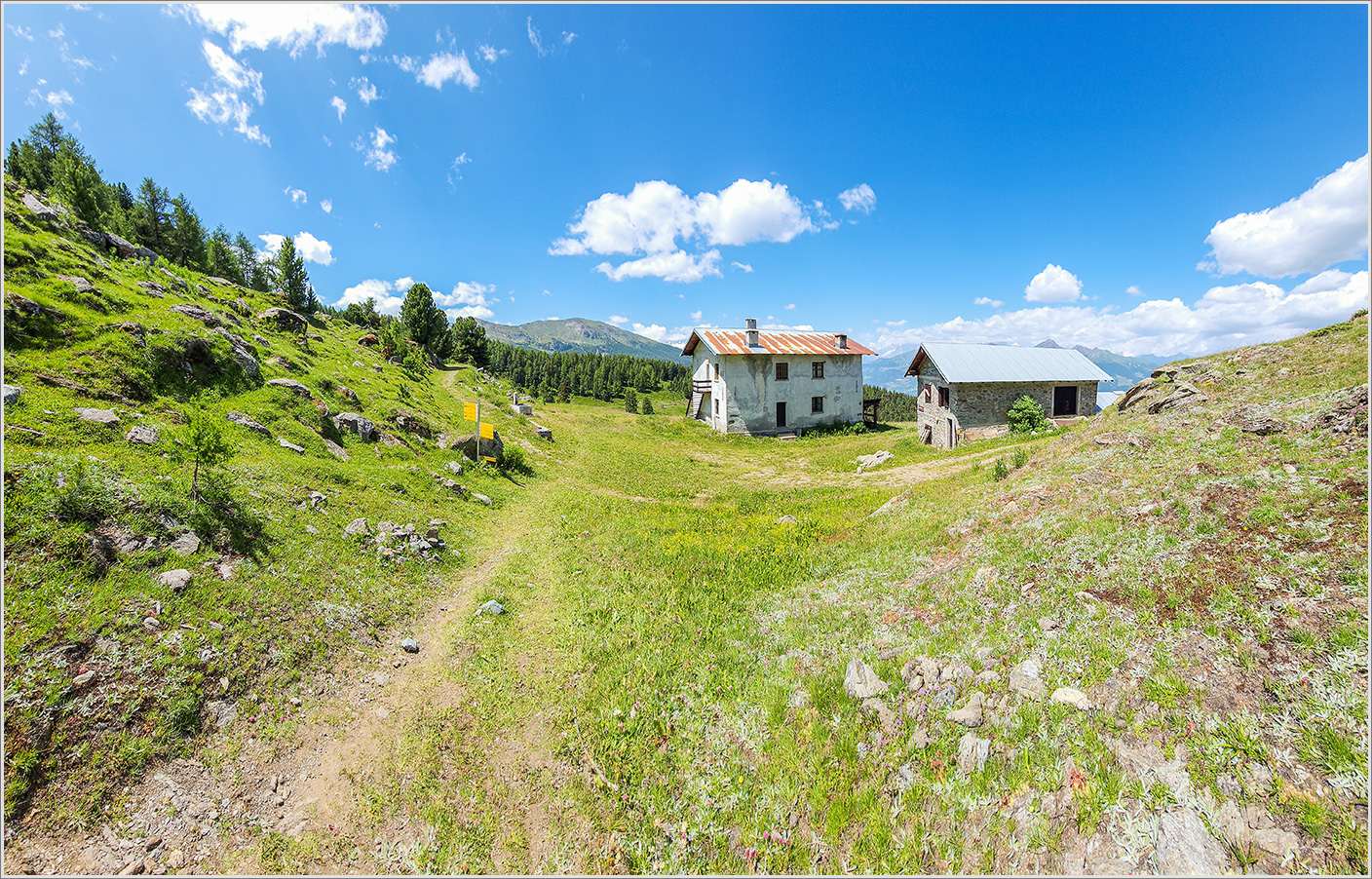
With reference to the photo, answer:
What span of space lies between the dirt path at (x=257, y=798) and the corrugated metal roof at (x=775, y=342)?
33290mm

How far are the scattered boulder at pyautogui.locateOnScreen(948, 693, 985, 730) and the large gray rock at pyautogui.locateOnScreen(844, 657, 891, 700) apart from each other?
911 mm

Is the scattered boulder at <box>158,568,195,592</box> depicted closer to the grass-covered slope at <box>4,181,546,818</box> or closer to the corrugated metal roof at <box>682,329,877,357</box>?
the grass-covered slope at <box>4,181,546,818</box>

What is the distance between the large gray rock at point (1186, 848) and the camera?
377 cm

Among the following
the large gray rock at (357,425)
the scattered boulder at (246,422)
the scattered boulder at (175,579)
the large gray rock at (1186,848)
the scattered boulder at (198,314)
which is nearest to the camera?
the large gray rock at (1186,848)

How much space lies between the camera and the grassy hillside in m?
4.51

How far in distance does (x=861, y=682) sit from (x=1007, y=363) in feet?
103

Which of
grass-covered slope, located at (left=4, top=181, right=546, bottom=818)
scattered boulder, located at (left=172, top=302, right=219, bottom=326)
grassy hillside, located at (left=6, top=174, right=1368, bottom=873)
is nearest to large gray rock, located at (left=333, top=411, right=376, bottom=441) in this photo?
grass-covered slope, located at (left=4, top=181, right=546, bottom=818)

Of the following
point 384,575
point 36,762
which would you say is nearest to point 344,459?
point 384,575

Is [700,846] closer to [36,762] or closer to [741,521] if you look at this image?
[36,762]

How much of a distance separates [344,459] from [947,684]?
16.6m

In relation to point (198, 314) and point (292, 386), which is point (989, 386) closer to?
point (292, 386)

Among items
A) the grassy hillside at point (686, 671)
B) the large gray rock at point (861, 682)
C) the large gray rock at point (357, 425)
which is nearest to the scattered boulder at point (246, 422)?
the grassy hillside at point (686, 671)

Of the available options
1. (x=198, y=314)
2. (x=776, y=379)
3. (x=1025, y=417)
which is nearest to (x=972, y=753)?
(x=198, y=314)

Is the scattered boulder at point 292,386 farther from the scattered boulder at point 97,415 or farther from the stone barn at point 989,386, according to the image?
the stone barn at point 989,386
